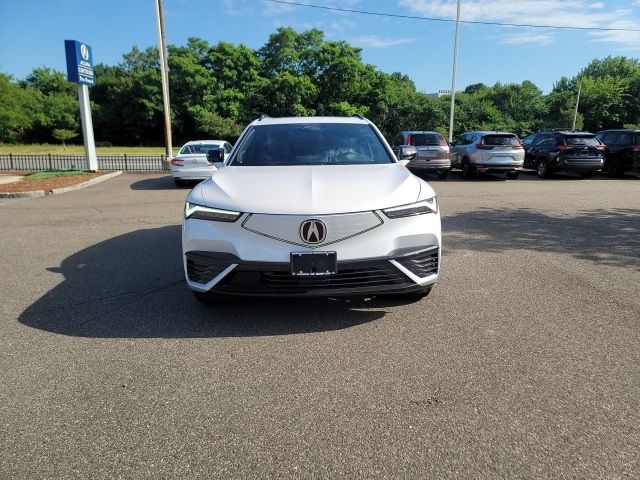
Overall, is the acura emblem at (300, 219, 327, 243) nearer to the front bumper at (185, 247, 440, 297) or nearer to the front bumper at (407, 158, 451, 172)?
the front bumper at (185, 247, 440, 297)

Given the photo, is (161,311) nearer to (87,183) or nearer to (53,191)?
(53,191)

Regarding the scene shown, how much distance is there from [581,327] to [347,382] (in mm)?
2099

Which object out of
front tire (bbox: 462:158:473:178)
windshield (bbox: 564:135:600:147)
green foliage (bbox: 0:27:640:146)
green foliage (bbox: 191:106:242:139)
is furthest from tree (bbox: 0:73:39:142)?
windshield (bbox: 564:135:600:147)

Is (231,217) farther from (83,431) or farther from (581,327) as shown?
(581,327)

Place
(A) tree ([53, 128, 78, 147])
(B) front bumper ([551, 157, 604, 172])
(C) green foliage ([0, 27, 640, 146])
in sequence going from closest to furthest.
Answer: (B) front bumper ([551, 157, 604, 172]) < (C) green foliage ([0, 27, 640, 146]) < (A) tree ([53, 128, 78, 147])

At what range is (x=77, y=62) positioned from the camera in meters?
17.4

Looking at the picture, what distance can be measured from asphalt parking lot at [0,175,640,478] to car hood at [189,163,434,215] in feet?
3.26

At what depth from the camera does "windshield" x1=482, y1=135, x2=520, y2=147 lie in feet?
50.6

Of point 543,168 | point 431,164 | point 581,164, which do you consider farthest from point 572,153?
point 431,164

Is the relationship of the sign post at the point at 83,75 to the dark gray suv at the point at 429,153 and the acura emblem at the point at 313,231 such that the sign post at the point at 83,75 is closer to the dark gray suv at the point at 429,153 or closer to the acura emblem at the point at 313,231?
the dark gray suv at the point at 429,153

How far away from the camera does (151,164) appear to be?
2195 centimetres

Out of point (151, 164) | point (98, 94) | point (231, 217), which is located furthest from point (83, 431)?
point (98, 94)

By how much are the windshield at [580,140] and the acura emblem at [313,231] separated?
15.5m

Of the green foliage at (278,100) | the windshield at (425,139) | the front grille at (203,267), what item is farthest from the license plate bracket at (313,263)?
the green foliage at (278,100)
